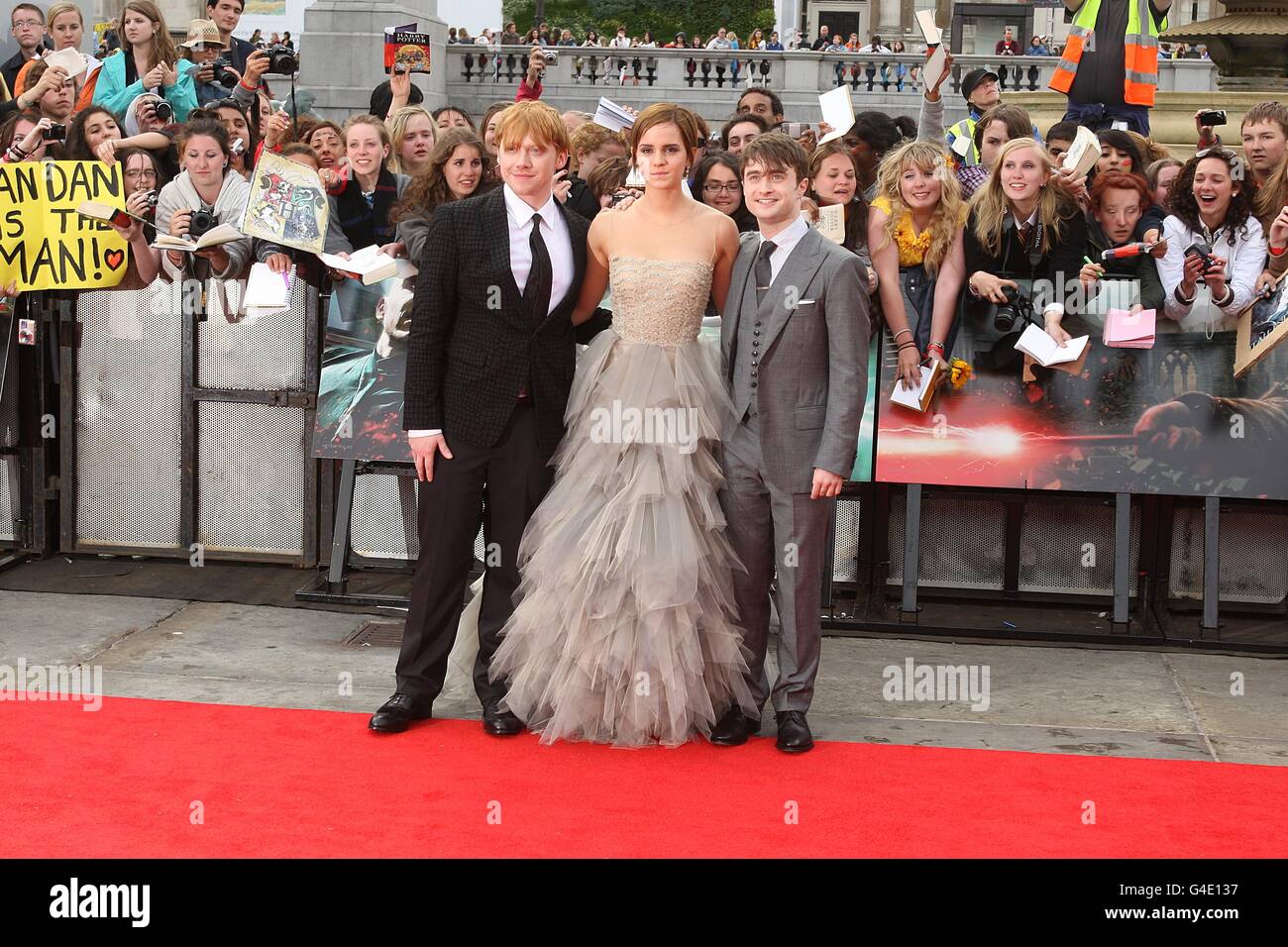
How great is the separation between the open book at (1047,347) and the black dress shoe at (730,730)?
8.25ft

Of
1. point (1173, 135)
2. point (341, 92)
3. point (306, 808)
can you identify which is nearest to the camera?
point (306, 808)

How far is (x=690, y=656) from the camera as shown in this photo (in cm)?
591

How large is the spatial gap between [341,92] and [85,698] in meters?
20.4

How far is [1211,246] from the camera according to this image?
301 inches

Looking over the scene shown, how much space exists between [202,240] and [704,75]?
86.7ft

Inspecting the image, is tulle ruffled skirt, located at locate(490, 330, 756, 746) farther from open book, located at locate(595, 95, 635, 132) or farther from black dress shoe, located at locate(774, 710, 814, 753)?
open book, located at locate(595, 95, 635, 132)

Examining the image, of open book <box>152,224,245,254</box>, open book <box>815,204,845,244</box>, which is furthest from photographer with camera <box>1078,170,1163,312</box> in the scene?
open book <box>152,224,245,254</box>

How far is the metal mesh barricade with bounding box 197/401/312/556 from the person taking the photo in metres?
8.34

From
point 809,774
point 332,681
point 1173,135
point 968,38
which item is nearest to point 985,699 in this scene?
point 809,774

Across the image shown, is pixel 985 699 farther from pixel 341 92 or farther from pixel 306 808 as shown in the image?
pixel 341 92

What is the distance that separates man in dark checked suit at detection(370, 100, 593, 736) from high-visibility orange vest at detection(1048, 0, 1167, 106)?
21.3 feet

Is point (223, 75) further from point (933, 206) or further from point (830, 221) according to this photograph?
point (933, 206)

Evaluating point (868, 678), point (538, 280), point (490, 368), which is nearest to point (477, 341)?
point (490, 368)

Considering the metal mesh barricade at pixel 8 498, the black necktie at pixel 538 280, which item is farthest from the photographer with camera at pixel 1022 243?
the metal mesh barricade at pixel 8 498
